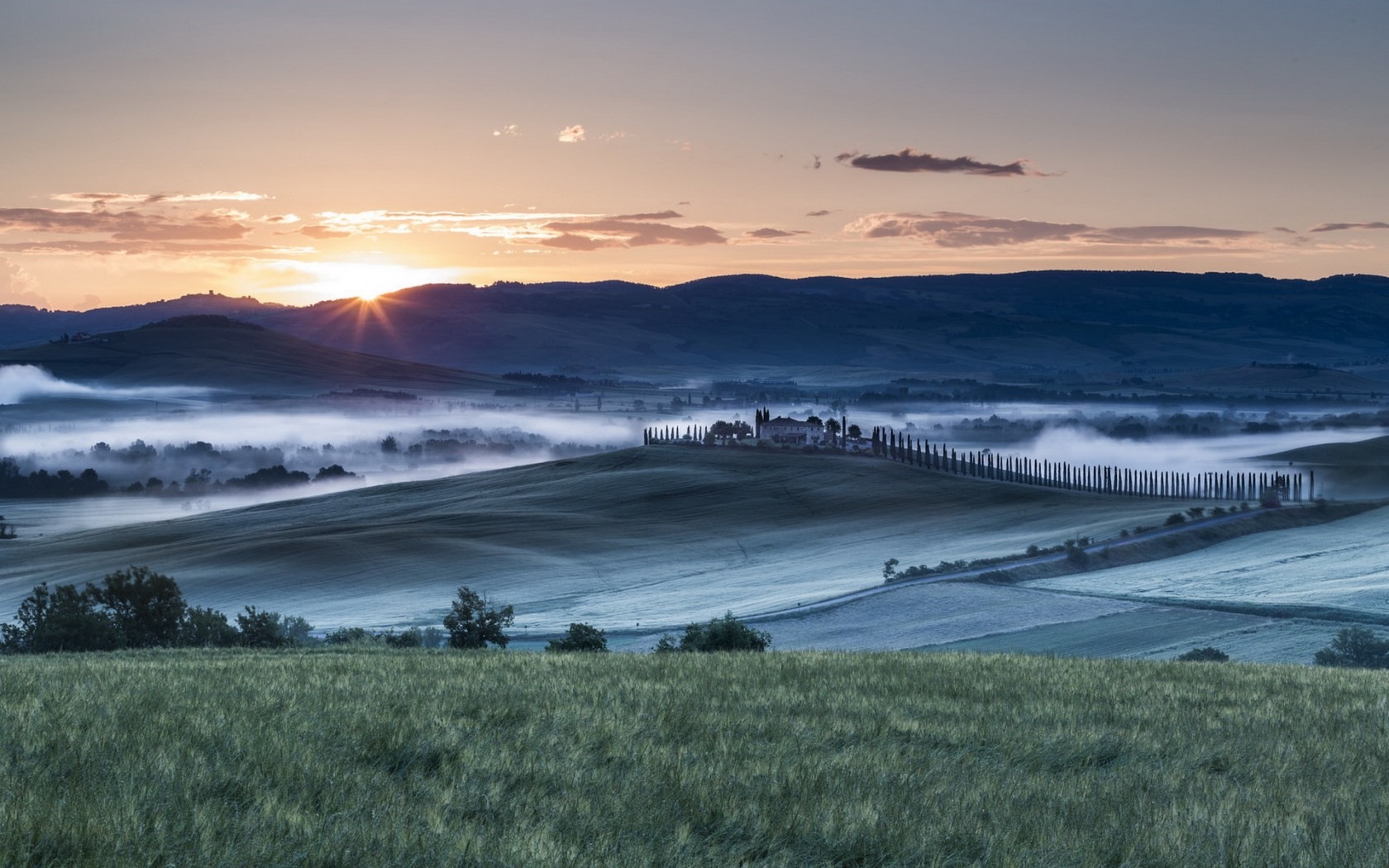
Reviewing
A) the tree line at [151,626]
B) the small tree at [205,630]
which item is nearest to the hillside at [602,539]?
the small tree at [205,630]

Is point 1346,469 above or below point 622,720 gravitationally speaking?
below

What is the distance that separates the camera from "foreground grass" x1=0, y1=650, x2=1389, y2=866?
8.02 m

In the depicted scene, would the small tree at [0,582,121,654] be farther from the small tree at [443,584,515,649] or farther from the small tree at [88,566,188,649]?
the small tree at [443,584,515,649]

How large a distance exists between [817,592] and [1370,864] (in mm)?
69855

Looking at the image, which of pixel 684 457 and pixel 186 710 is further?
pixel 684 457

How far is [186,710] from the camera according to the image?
472 inches

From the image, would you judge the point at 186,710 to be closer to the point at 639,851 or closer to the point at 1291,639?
the point at 639,851

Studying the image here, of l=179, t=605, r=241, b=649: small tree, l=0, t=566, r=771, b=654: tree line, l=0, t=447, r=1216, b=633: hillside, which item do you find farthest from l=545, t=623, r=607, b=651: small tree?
l=0, t=447, r=1216, b=633: hillside

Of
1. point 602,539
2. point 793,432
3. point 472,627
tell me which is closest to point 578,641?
point 472,627

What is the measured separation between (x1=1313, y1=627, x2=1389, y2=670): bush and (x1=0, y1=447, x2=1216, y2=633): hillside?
106 ft

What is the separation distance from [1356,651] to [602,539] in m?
74.5

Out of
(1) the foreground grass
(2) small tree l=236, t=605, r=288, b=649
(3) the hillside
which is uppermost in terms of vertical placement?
(1) the foreground grass

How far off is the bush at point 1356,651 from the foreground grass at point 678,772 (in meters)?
30.4

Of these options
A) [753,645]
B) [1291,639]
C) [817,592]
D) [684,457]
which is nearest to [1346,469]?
[684,457]
